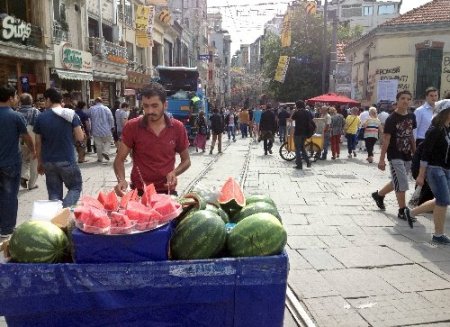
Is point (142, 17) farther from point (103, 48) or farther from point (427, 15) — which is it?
point (427, 15)

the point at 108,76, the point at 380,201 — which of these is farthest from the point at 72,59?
the point at 380,201

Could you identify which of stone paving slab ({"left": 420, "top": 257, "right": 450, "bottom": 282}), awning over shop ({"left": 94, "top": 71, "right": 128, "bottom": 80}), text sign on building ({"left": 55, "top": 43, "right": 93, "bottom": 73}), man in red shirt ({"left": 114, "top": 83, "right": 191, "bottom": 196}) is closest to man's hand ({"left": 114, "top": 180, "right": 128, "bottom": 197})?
man in red shirt ({"left": 114, "top": 83, "right": 191, "bottom": 196})

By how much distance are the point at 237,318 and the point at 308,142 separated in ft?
41.2

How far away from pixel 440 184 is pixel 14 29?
1587 centimetres

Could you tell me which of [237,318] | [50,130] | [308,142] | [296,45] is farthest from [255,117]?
[237,318]

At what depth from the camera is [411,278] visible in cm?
450

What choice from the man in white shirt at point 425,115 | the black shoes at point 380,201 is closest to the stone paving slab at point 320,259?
the black shoes at point 380,201

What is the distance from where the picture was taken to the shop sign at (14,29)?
15188 mm

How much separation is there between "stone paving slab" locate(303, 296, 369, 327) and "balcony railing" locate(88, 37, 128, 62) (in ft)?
73.5

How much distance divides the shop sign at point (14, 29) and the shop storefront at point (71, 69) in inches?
85.5

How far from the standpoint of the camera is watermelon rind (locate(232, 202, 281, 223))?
9.21 ft

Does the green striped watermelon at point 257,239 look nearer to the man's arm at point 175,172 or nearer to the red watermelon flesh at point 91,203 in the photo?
the red watermelon flesh at point 91,203

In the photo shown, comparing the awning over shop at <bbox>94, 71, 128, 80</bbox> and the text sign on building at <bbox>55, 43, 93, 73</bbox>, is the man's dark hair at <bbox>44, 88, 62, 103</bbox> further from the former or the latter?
the awning over shop at <bbox>94, 71, 128, 80</bbox>

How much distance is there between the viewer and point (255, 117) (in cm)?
2475
